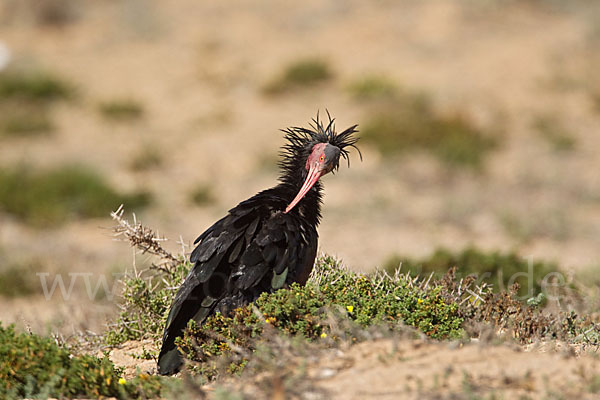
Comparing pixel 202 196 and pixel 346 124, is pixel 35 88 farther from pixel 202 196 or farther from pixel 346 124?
pixel 346 124

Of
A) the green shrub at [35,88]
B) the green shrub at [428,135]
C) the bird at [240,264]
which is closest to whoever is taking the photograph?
the bird at [240,264]

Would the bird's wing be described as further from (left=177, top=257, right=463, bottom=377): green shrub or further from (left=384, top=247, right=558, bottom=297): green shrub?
(left=384, top=247, right=558, bottom=297): green shrub

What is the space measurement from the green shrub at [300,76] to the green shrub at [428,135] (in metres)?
2.20

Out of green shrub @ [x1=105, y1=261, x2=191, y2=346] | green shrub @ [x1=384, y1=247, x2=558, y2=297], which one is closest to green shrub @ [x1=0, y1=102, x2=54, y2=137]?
green shrub @ [x1=384, y1=247, x2=558, y2=297]

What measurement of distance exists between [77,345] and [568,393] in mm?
3225

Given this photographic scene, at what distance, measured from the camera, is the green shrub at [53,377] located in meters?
3.33

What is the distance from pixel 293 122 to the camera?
14523 mm

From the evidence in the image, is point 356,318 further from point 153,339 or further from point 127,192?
point 127,192

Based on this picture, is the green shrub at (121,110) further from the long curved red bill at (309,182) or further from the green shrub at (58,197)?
the long curved red bill at (309,182)

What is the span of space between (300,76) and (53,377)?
42.8 ft

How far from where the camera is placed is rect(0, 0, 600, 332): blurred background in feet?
31.1

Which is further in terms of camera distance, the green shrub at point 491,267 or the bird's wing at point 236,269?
the green shrub at point 491,267

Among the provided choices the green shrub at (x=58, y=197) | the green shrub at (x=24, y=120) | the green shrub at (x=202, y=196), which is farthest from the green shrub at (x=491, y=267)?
the green shrub at (x=24, y=120)

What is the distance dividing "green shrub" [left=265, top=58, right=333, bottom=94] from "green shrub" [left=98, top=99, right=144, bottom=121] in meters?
2.76
